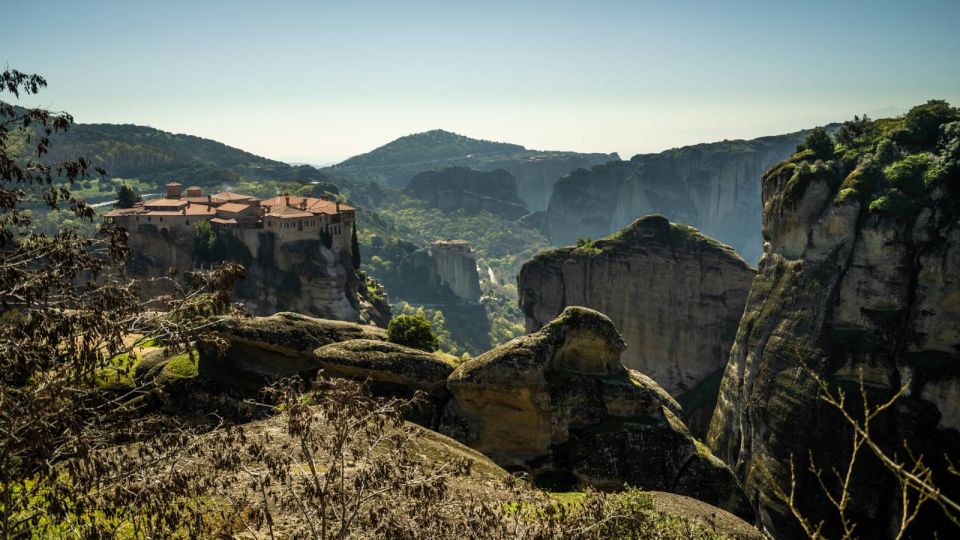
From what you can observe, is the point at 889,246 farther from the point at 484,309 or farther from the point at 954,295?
the point at 484,309

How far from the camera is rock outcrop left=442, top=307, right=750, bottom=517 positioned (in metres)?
27.6

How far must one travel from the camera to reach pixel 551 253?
3093 inches

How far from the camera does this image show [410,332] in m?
39.0

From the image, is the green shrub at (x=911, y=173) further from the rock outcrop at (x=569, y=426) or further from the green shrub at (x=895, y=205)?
the rock outcrop at (x=569, y=426)

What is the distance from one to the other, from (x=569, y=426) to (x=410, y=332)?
13.5m

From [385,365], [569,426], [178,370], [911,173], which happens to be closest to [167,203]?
[178,370]

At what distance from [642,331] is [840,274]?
1114 inches

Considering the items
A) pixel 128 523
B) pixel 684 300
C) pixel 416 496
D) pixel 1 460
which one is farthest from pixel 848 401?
pixel 1 460

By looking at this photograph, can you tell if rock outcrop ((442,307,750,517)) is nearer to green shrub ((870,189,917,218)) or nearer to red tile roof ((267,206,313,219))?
green shrub ((870,189,917,218))

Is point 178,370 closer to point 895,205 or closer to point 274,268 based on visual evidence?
point 895,205

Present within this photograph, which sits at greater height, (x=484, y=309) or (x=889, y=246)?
(x=889, y=246)

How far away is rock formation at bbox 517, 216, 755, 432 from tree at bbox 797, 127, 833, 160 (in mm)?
17626

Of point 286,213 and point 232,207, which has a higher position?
point 232,207

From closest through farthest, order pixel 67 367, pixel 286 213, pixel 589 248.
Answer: pixel 67 367 → pixel 286 213 → pixel 589 248
